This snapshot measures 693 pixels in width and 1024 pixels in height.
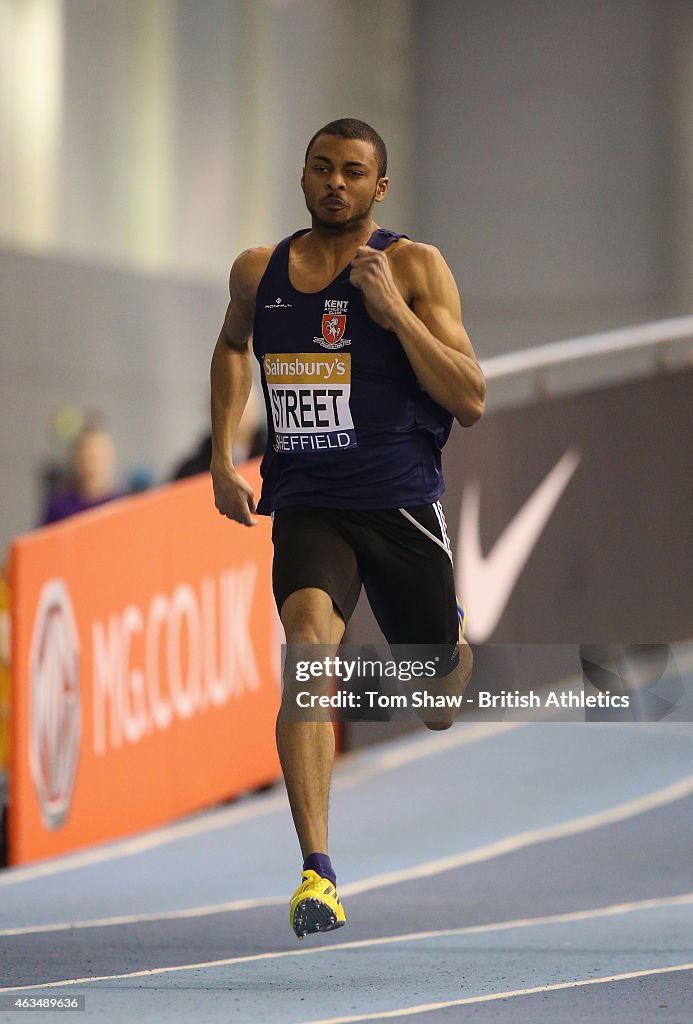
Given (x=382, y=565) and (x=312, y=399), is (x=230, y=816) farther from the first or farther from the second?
(x=312, y=399)

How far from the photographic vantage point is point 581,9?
20.7m

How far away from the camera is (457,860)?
24.9 ft

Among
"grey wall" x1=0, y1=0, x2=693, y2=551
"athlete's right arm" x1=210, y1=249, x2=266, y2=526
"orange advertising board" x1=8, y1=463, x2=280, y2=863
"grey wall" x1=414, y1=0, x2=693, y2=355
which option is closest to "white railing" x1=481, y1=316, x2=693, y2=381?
"orange advertising board" x1=8, y1=463, x2=280, y2=863

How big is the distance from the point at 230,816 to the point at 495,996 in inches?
179

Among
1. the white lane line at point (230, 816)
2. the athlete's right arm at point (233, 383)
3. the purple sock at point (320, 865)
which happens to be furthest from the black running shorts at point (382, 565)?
the white lane line at point (230, 816)

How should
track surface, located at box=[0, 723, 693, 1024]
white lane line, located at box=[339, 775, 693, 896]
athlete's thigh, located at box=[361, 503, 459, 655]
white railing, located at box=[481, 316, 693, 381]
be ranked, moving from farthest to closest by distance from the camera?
A: white railing, located at box=[481, 316, 693, 381] → white lane line, located at box=[339, 775, 693, 896] → athlete's thigh, located at box=[361, 503, 459, 655] → track surface, located at box=[0, 723, 693, 1024]

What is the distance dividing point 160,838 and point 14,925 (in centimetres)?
235

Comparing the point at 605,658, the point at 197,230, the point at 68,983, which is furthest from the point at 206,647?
the point at 197,230

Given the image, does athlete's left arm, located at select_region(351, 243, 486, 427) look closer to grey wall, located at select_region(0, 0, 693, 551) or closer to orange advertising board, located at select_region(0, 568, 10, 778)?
orange advertising board, located at select_region(0, 568, 10, 778)

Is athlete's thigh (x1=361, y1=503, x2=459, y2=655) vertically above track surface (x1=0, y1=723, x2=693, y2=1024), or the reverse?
athlete's thigh (x1=361, y1=503, x2=459, y2=655)

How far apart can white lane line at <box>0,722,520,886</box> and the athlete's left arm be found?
3.44 m

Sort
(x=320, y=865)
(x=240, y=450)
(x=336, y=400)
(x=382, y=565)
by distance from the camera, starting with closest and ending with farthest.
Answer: (x=320, y=865), (x=336, y=400), (x=382, y=565), (x=240, y=450)

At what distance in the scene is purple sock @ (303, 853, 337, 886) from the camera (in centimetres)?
459

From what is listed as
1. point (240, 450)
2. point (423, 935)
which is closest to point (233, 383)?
point (423, 935)
